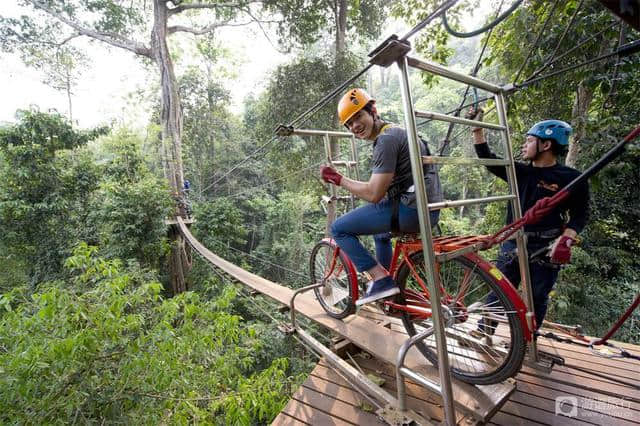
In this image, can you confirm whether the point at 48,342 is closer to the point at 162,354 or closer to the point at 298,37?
the point at 162,354

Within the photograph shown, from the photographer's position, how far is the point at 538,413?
1408 mm

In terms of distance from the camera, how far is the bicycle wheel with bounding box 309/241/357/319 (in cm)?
225

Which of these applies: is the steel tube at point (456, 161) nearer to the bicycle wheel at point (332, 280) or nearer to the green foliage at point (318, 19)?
the bicycle wheel at point (332, 280)

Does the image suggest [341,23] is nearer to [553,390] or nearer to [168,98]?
[168,98]

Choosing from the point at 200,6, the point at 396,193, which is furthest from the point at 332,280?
the point at 200,6

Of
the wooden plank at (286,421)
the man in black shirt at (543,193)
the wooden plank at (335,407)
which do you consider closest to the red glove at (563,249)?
the man in black shirt at (543,193)

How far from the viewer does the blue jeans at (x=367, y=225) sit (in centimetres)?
152

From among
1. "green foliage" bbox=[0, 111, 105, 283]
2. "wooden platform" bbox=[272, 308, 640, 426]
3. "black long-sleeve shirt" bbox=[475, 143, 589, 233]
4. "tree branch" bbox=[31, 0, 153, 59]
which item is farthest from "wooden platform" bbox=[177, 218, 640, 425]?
"tree branch" bbox=[31, 0, 153, 59]

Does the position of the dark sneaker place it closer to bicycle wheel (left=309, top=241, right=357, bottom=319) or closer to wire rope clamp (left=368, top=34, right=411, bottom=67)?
bicycle wheel (left=309, top=241, right=357, bottom=319)

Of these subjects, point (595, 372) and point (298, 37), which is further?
point (298, 37)

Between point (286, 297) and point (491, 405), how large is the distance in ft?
6.44

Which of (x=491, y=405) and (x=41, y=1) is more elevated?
(x=41, y=1)

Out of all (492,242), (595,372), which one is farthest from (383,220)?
(595,372)

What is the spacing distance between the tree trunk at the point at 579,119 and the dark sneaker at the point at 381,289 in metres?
2.45
